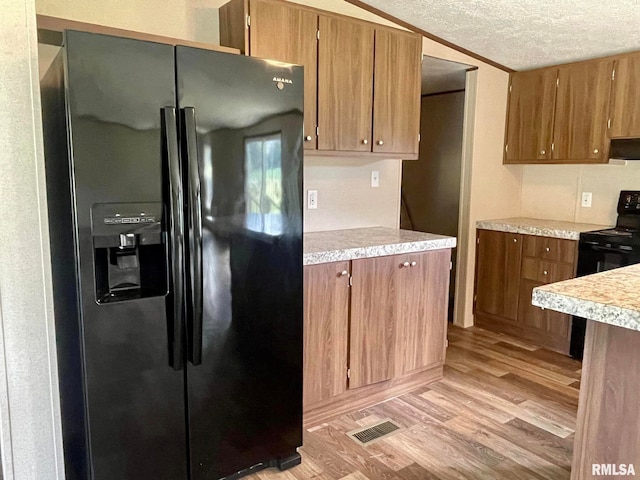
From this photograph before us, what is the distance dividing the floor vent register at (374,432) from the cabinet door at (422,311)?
0.34 meters

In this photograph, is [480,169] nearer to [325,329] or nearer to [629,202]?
[629,202]

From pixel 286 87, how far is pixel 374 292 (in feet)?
3.94

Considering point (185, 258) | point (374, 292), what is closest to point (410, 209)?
point (374, 292)

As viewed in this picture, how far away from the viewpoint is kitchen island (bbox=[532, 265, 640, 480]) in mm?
1382

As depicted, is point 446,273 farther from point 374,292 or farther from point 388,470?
point 388,470

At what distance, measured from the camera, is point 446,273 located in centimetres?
290

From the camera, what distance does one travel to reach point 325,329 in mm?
2436

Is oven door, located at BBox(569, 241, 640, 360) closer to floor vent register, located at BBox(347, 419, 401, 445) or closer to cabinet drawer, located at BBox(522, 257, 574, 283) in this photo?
cabinet drawer, located at BBox(522, 257, 574, 283)

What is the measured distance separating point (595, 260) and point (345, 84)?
210cm

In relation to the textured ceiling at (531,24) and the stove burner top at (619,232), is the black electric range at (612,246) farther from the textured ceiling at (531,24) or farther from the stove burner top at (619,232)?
the textured ceiling at (531,24)

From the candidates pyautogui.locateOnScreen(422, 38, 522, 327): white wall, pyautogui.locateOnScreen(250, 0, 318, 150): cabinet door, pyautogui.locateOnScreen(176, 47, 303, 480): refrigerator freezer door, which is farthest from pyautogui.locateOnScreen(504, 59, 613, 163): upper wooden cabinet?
pyautogui.locateOnScreen(176, 47, 303, 480): refrigerator freezer door

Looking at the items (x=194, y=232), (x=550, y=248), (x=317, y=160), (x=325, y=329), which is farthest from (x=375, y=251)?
(x=550, y=248)

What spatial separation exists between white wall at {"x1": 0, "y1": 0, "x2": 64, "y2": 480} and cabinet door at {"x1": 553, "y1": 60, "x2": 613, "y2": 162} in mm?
3453

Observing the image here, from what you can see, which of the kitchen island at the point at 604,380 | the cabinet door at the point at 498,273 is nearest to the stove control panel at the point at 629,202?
the cabinet door at the point at 498,273
